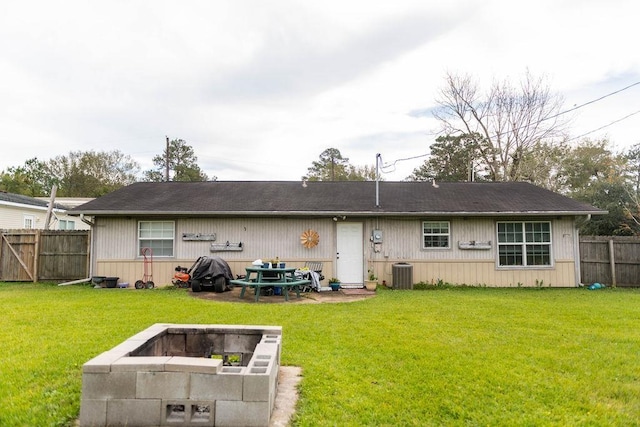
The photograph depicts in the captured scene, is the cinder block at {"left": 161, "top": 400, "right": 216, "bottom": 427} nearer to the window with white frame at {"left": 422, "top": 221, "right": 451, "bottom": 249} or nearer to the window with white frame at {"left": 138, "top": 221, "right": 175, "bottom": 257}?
the window with white frame at {"left": 138, "top": 221, "right": 175, "bottom": 257}

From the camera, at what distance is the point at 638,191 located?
1864 cm

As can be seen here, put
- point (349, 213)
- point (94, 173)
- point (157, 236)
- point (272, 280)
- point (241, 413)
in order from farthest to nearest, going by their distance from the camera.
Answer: point (94, 173) → point (157, 236) → point (349, 213) → point (272, 280) → point (241, 413)

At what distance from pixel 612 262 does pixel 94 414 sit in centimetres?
1360

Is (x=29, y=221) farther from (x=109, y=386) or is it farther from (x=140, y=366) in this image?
(x=140, y=366)

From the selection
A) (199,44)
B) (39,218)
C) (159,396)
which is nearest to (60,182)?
(39,218)

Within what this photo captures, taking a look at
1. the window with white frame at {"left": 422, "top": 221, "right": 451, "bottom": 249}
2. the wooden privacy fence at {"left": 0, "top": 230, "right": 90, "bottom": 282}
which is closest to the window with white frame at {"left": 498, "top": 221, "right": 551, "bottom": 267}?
the window with white frame at {"left": 422, "top": 221, "right": 451, "bottom": 249}

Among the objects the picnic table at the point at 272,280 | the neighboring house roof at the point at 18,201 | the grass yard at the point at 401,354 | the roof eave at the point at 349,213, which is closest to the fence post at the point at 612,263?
the roof eave at the point at 349,213

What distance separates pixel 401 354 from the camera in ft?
14.7

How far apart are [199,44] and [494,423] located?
32.7 feet

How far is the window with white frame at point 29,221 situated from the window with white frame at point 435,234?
662 inches

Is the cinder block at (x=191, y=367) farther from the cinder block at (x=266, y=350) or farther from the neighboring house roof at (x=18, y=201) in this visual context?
the neighboring house roof at (x=18, y=201)

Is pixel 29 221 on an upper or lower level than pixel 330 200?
lower

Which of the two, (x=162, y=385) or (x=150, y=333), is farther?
(x=150, y=333)

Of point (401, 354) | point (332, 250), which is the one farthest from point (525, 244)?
point (401, 354)
